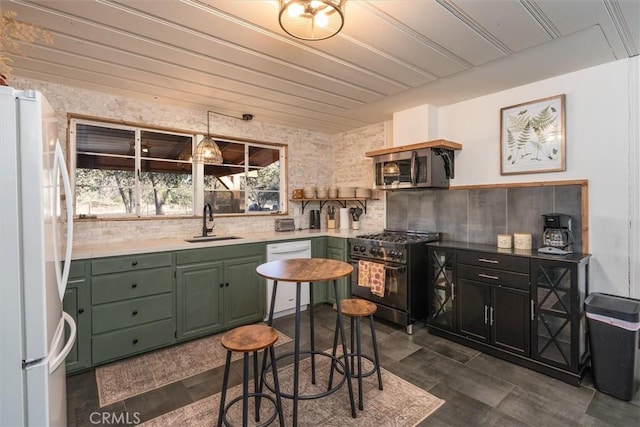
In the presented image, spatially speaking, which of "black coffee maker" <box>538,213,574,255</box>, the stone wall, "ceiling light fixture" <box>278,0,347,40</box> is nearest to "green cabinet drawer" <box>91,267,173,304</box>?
the stone wall

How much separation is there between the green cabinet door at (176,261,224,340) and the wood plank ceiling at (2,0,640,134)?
1.83 metres

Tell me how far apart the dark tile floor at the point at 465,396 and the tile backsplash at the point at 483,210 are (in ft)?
3.98

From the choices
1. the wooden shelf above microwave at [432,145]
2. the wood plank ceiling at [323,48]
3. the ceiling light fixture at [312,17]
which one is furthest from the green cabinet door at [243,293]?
the ceiling light fixture at [312,17]

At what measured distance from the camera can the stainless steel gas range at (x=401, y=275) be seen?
3.30 m

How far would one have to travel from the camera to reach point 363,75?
283cm

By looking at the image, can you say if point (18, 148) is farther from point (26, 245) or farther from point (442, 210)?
point (442, 210)

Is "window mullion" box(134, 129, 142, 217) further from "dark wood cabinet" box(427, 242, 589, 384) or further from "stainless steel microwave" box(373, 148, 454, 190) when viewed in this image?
"dark wood cabinet" box(427, 242, 589, 384)

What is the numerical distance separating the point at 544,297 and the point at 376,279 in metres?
1.54

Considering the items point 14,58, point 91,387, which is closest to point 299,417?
point 91,387

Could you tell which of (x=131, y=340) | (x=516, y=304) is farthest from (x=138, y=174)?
(x=516, y=304)

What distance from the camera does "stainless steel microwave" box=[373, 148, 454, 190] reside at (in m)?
3.46

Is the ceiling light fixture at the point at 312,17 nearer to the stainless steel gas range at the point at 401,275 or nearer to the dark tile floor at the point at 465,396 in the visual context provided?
the stainless steel gas range at the point at 401,275

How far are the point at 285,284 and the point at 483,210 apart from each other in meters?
2.42

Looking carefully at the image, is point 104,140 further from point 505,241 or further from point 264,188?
point 505,241
